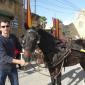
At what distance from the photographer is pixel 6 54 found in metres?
5.25

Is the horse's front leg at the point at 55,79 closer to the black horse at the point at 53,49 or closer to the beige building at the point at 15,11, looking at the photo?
the black horse at the point at 53,49

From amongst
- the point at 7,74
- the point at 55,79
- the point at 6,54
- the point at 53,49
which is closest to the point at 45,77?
the point at 55,79

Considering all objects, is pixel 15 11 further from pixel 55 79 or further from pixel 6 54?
pixel 6 54

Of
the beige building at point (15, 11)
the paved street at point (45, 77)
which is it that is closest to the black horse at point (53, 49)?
the paved street at point (45, 77)

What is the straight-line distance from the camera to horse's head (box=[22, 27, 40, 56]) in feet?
21.9

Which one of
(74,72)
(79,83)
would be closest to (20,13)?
(74,72)

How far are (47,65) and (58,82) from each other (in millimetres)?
576

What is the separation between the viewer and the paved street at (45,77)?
9.76 meters

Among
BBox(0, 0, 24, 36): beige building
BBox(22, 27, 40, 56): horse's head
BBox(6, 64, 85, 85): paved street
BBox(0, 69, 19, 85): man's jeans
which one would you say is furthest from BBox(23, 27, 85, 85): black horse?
BBox(0, 0, 24, 36): beige building

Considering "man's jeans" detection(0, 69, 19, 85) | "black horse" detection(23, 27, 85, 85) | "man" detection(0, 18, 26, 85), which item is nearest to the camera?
"man" detection(0, 18, 26, 85)

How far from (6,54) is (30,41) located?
1.54 m

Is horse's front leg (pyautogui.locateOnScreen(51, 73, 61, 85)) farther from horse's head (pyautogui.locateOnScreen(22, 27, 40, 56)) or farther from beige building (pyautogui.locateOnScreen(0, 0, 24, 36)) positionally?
beige building (pyautogui.locateOnScreen(0, 0, 24, 36))

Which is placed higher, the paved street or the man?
the man

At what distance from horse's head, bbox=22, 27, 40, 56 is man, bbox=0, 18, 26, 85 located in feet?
3.47
